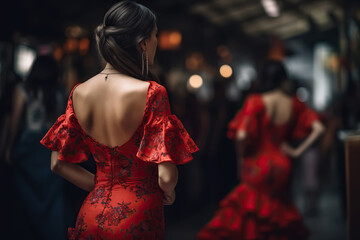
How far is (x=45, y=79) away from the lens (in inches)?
142

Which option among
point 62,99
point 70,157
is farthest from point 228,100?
point 70,157

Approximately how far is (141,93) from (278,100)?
7.91 ft

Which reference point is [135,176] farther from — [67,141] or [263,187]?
[263,187]

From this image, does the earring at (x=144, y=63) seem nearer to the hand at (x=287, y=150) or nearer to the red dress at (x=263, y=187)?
the red dress at (x=263, y=187)

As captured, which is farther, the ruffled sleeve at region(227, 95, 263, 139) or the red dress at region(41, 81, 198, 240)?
the ruffled sleeve at region(227, 95, 263, 139)

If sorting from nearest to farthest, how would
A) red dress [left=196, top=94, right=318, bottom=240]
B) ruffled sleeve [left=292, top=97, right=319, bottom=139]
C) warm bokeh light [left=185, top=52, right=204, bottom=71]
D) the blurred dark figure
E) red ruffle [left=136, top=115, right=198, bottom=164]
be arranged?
1. red ruffle [left=136, top=115, right=198, bottom=164]
2. the blurred dark figure
3. red dress [left=196, top=94, right=318, bottom=240]
4. ruffled sleeve [left=292, top=97, right=319, bottom=139]
5. warm bokeh light [left=185, top=52, right=204, bottom=71]

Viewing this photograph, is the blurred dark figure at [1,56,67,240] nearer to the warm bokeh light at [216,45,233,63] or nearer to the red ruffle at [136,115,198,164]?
the red ruffle at [136,115,198,164]

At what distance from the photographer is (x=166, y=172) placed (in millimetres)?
1723

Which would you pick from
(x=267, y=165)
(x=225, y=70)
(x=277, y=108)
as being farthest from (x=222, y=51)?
(x=267, y=165)

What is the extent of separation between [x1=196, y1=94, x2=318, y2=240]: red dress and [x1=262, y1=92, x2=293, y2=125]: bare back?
0.12 feet

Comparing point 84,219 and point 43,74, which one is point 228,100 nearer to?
point 43,74

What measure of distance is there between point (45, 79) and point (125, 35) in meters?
2.04

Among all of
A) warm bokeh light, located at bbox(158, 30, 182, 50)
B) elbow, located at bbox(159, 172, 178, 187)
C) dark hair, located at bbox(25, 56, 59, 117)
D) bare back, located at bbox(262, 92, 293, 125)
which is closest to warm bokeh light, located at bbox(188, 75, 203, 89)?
warm bokeh light, located at bbox(158, 30, 182, 50)

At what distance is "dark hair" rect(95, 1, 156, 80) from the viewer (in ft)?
5.78
